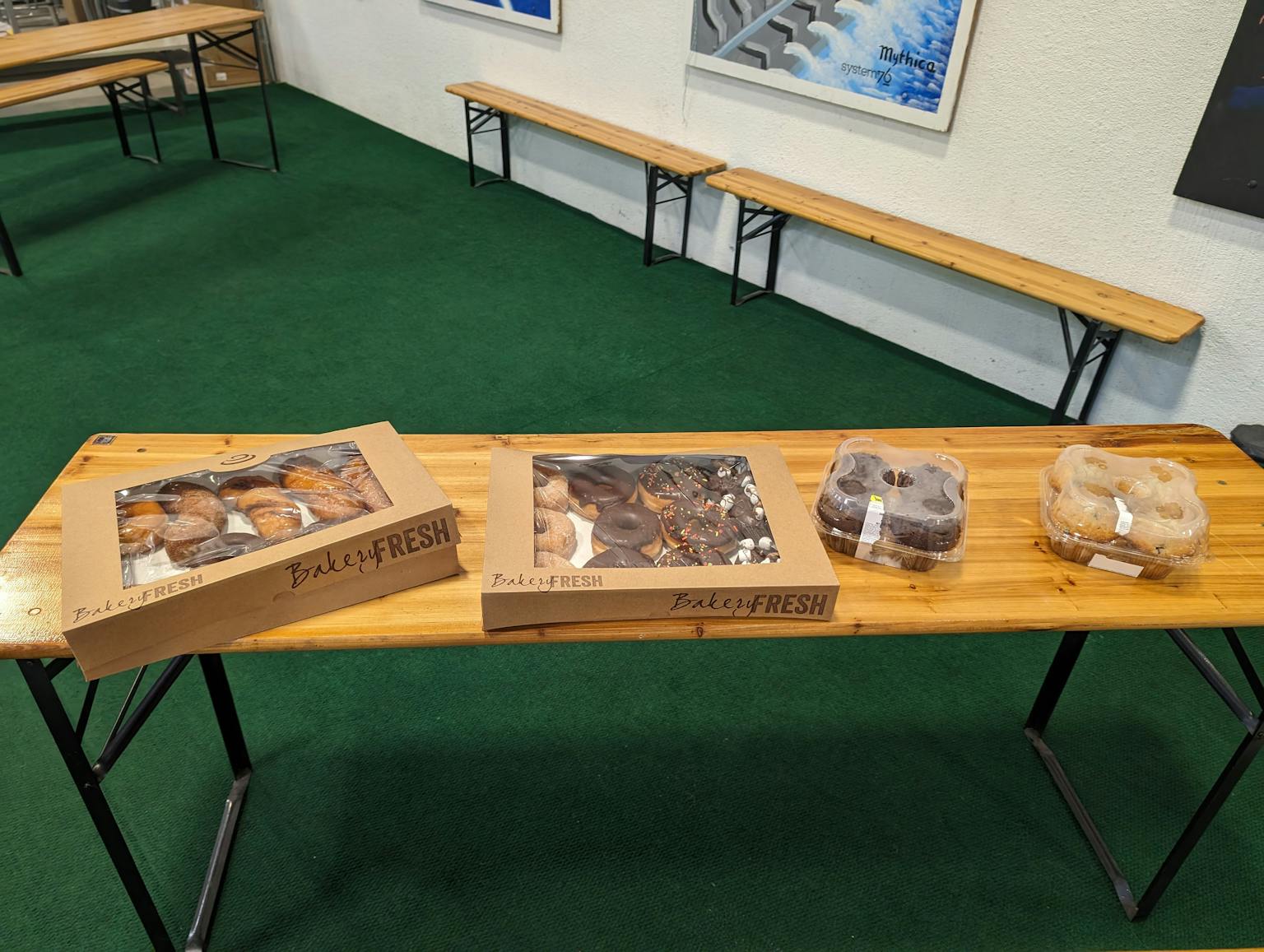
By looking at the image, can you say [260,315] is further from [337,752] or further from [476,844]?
[476,844]

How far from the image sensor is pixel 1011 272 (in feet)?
11.6

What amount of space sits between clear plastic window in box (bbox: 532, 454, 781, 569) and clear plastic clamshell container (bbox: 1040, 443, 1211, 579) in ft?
1.85

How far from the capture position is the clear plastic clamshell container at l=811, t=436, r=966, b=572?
1.54 meters

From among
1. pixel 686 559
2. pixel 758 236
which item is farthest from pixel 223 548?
pixel 758 236

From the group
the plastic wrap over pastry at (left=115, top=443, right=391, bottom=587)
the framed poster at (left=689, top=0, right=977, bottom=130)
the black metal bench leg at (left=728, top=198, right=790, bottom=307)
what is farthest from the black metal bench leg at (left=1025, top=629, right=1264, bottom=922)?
the black metal bench leg at (left=728, top=198, right=790, bottom=307)

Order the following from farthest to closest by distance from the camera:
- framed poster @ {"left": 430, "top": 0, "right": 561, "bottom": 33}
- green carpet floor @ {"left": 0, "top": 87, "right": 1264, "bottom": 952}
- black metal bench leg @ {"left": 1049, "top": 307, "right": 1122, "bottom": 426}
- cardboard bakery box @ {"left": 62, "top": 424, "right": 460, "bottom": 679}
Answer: framed poster @ {"left": 430, "top": 0, "right": 561, "bottom": 33}, black metal bench leg @ {"left": 1049, "top": 307, "right": 1122, "bottom": 426}, green carpet floor @ {"left": 0, "top": 87, "right": 1264, "bottom": 952}, cardboard bakery box @ {"left": 62, "top": 424, "right": 460, "bottom": 679}

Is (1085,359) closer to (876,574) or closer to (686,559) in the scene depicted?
(876,574)

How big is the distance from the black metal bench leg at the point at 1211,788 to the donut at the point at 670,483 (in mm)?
1032

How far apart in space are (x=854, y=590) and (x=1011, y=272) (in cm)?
252

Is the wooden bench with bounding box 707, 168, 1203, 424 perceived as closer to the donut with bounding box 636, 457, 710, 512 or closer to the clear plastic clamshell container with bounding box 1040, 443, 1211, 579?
the clear plastic clamshell container with bounding box 1040, 443, 1211, 579

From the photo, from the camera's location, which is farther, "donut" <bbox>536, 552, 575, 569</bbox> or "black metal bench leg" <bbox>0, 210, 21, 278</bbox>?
"black metal bench leg" <bbox>0, 210, 21, 278</bbox>

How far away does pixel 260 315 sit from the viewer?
4395 millimetres

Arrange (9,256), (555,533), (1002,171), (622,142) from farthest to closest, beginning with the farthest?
(622,142)
(9,256)
(1002,171)
(555,533)

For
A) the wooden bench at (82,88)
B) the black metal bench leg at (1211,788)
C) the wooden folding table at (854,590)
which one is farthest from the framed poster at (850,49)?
the wooden bench at (82,88)
